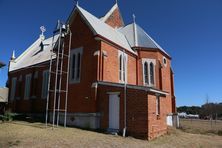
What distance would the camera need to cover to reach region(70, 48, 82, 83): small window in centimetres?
2174

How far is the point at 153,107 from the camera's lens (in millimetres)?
17156

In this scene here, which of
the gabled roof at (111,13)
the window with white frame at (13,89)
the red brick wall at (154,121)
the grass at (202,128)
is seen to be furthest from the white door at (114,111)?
the window with white frame at (13,89)

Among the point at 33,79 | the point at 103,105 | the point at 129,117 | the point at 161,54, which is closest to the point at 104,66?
the point at 103,105

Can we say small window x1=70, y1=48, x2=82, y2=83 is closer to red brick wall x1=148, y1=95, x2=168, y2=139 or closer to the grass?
red brick wall x1=148, y1=95, x2=168, y2=139

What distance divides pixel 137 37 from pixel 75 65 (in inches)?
383

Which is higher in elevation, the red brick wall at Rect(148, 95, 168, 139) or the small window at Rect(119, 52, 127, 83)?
the small window at Rect(119, 52, 127, 83)

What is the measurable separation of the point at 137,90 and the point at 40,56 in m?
21.9

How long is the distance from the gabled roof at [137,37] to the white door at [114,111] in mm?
10188

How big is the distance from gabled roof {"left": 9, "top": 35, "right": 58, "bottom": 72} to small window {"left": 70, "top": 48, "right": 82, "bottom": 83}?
9471mm

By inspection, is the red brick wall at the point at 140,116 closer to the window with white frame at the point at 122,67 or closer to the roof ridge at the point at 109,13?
the window with white frame at the point at 122,67

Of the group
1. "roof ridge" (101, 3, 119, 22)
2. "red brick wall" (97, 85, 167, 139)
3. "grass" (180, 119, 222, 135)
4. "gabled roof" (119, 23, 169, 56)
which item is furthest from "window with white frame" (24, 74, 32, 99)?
"grass" (180, 119, 222, 135)

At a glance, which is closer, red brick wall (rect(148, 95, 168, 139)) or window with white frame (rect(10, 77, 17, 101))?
red brick wall (rect(148, 95, 168, 139))

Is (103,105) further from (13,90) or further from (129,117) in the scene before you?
(13,90)

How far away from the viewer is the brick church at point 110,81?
56.0 ft
